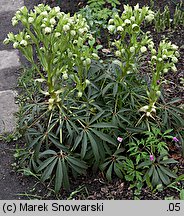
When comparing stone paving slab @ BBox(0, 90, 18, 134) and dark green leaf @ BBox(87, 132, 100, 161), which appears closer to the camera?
dark green leaf @ BBox(87, 132, 100, 161)

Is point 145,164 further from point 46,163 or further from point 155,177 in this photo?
point 46,163

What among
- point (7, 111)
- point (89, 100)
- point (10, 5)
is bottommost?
point (7, 111)

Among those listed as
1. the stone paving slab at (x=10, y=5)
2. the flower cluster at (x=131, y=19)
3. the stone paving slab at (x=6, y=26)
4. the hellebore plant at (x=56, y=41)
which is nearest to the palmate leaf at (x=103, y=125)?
the hellebore plant at (x=56, y=41)

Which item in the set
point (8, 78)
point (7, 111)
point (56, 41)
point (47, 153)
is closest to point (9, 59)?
point (8, 78)

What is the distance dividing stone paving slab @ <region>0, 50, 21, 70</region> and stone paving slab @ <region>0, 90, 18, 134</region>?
47 centimetres

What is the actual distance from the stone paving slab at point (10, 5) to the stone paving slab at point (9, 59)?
103 centimetres

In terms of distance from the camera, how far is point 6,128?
3.39 metres

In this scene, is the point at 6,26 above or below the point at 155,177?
above

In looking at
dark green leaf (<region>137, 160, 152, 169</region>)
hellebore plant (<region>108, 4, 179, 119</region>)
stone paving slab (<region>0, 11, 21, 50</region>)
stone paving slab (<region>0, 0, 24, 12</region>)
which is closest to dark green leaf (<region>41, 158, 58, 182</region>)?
dark green leaf (<region>137, 160, 152, 169</region>)

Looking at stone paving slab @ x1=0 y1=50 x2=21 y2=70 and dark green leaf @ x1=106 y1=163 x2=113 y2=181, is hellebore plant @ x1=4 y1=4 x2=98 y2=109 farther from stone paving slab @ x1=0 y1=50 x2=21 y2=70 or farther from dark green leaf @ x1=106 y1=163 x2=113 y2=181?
stone paving slab @ x1=0 y1=50 x2=21 y2=70

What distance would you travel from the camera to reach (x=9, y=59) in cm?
429

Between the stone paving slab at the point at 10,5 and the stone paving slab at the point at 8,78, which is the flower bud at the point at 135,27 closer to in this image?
the stone paving slab at the point at 8,78

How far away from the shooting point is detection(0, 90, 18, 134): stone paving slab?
340 cm

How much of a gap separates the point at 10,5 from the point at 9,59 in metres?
1.33
